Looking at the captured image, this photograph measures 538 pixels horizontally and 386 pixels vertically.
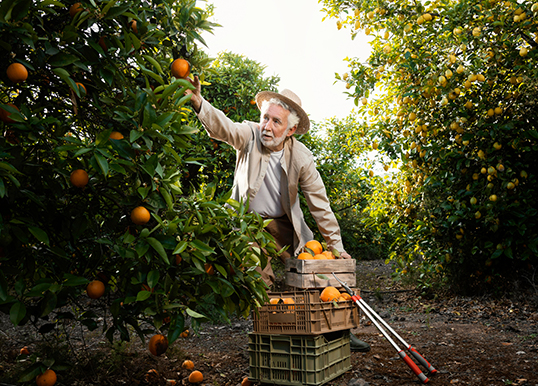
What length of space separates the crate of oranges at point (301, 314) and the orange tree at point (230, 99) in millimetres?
2513

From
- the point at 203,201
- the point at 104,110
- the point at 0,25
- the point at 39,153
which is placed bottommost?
the point at 203,201

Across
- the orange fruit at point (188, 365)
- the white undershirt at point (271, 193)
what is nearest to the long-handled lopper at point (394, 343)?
the white undershirt at point (271, 193)

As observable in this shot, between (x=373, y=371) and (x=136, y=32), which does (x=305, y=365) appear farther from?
(x=136, y=32)

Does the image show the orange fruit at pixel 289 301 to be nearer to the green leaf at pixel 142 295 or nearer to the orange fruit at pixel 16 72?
the green leaf at pixel 142 295

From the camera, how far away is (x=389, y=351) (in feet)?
11.5

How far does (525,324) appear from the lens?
4.29 meters

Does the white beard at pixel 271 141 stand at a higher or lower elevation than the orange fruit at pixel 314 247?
higher

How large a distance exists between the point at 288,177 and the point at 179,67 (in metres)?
1.62

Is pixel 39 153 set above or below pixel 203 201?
above

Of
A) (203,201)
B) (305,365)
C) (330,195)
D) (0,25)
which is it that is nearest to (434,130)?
(330,195)

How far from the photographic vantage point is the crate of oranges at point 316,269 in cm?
292

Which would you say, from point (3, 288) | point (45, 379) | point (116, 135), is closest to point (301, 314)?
point (45, 379)

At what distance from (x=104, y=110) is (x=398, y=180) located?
4811mm

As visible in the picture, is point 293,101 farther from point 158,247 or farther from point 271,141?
point 158,247
